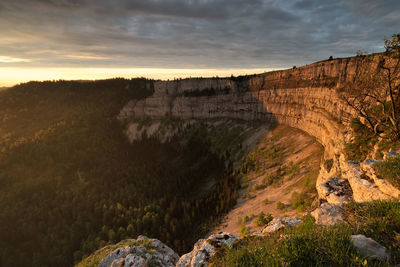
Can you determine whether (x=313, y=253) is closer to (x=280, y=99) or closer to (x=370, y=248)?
(x=370, y=248)

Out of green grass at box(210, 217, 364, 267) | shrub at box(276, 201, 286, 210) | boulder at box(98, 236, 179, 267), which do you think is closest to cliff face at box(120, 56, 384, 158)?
shrub at box(276, 201, 286, 210)

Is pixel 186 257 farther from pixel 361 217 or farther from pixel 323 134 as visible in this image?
pixel 323 134

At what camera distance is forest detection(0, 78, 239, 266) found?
125ft

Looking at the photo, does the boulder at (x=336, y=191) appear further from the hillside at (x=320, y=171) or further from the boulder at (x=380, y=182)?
the boulder at (x=380, y=182)

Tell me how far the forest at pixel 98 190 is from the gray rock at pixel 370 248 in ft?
98.1

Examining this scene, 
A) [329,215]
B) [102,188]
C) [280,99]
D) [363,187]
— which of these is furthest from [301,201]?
[102,188]

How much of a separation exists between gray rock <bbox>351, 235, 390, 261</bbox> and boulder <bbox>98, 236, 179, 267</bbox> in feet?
42.1

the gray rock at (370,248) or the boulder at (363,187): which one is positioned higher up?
the gray rock at (370,248)

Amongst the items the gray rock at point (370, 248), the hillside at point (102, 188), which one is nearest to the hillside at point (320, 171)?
the gray rock at point (370, 248)

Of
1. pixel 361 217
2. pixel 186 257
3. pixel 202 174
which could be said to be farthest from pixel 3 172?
pixel 361 217

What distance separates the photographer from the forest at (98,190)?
1496 inches

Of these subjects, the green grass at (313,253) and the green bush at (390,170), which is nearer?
the green grass at (313,253)

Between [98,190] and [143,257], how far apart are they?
175ft

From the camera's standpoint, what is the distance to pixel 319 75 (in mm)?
40188
